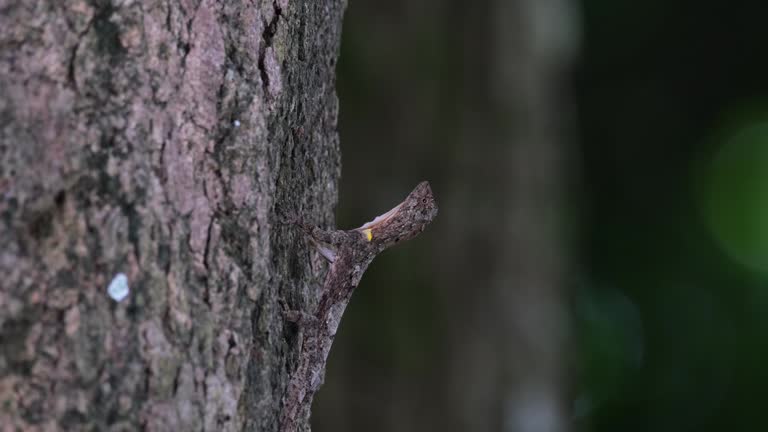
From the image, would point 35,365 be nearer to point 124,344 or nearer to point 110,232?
point 124,344

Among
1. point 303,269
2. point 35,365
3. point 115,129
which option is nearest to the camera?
point 35,365

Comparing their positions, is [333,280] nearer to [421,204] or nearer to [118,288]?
[421,204]

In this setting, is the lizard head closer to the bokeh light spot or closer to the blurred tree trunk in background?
the blurred tree trunk in background

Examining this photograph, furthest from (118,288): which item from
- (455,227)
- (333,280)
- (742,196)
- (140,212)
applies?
(742,196)

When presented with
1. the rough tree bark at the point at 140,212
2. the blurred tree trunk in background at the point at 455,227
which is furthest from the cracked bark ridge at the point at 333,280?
the blurred tree trunk in background at the point at 455,227

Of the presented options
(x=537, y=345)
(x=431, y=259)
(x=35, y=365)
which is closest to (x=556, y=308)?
(x=537, y=345)
